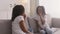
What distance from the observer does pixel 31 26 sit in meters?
3.68

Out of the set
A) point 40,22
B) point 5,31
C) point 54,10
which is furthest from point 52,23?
point 5,31

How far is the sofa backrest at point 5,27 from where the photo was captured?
116 inches

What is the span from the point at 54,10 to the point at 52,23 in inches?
58.2

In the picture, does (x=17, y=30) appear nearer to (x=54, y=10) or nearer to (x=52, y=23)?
(x=52, y=23)

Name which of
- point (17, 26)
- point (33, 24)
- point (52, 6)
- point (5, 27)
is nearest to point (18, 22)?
point (17, 26)

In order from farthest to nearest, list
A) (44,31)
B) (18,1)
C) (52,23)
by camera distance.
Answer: (18,1), (52,23), (44,31)

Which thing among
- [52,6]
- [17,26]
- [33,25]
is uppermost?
[52,6]

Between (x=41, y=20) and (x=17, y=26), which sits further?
(x=41, y=20)

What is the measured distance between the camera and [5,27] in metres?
2.98

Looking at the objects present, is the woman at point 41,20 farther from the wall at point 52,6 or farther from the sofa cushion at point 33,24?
the wall at point 52,6

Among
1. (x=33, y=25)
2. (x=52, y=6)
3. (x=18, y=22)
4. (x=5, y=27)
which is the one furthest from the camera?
(x=52, y=6)

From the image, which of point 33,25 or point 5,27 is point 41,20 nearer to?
point 33,25

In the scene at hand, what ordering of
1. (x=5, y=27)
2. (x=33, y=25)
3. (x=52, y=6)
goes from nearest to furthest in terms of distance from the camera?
(x=5, y=27)
(x=33, y=25)
(x=52, y=6)

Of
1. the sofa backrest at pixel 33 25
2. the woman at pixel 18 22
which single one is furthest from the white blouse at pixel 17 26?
the sofa backrest at pixel 33 25
